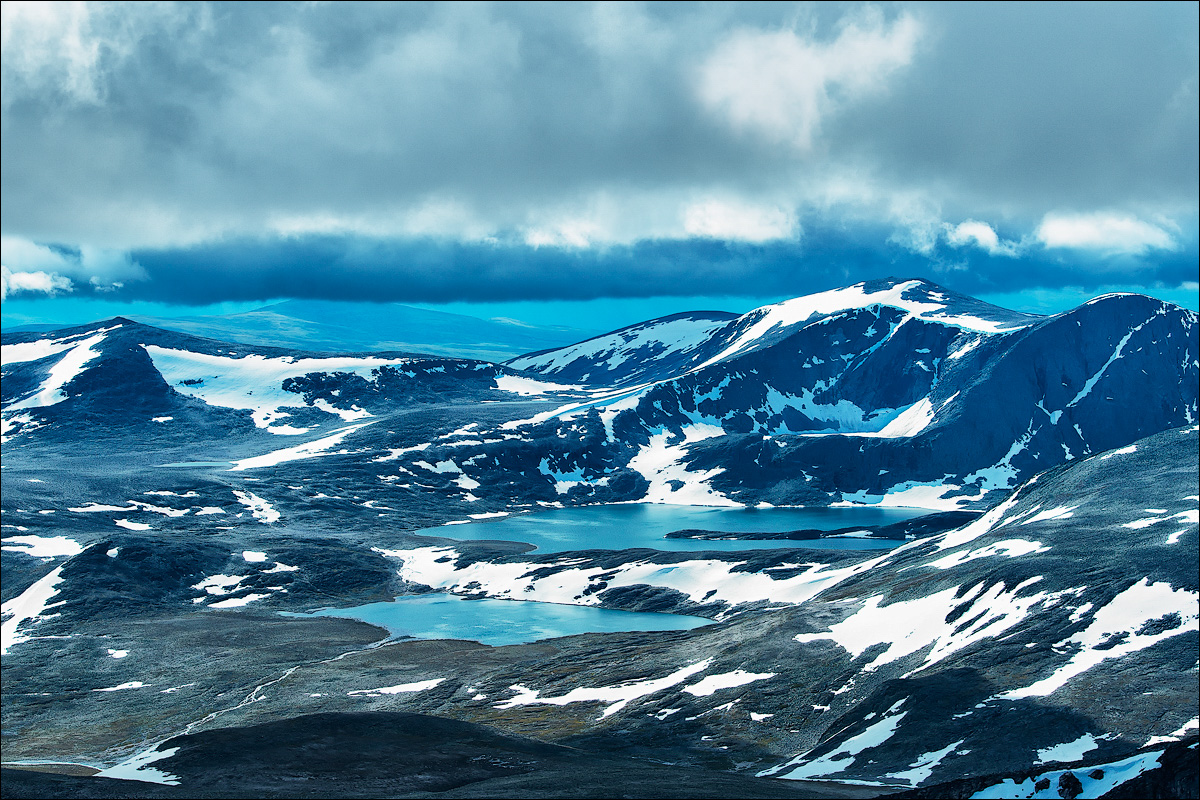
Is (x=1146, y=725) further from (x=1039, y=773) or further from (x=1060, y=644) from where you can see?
→ (x=1039, y=773)

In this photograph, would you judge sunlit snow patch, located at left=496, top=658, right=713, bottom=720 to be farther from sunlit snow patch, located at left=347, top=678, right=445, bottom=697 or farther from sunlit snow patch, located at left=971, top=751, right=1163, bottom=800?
sunlit snow patch, located at left=971, top=751, right=1163, bottom=800

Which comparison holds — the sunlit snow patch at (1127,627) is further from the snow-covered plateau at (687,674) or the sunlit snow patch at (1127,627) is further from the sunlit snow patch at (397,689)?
the sunlit snow patch at (397,689)

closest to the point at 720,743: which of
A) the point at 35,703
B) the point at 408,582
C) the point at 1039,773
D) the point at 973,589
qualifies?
the point at 973,589

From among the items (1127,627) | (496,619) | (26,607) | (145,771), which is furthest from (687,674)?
(26,607)

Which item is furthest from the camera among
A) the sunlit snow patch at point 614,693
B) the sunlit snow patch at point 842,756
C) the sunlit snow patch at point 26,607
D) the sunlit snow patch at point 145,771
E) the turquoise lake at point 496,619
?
the sunlit snow patch at point 26,607

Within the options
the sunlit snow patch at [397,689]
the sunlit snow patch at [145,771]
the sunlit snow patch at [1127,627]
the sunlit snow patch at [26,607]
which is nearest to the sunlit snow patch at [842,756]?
the sunlit snow patch at [1127,627]

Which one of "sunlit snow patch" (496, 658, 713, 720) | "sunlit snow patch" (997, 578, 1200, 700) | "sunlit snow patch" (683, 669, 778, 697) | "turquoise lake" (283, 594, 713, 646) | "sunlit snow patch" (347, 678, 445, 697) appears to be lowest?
"turquoise lake" (283, 594, 713, 646)

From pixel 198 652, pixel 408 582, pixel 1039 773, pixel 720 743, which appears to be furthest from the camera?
pixel 408 582

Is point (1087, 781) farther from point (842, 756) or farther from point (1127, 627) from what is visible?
point (1127, 627)

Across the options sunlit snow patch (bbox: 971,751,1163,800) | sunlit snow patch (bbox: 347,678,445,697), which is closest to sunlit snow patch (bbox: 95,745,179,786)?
sunlit snow patch (bbox: 347,678,445,697)

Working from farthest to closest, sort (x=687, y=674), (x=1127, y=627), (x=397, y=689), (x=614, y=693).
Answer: (x=397, y=689) < (x=687, y=674) < (x=614, y=693) < (x=1127, y=627)

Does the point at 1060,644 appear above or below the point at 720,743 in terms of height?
above
